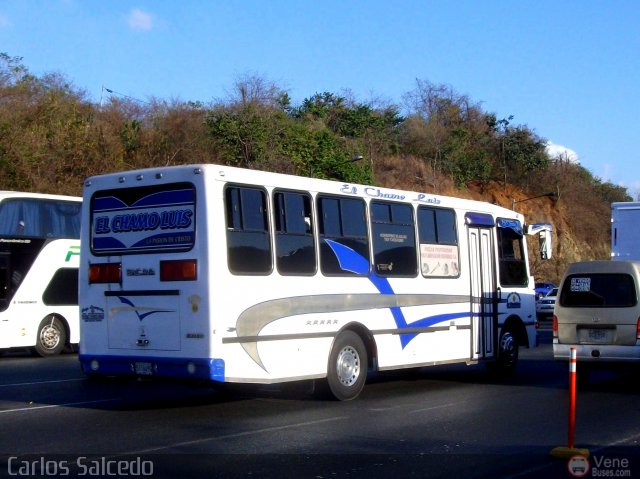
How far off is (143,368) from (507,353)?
7827 millimetres

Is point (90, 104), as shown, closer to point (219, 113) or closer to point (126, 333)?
point (219, 113)

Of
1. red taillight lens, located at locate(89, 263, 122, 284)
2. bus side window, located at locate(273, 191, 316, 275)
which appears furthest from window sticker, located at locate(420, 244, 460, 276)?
red taillight lens, located at locate(89, 263, 122, 284)

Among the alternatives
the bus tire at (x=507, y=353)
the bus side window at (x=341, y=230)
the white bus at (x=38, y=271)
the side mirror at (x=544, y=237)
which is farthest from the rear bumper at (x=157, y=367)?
the white bus at (x=38, y=271)

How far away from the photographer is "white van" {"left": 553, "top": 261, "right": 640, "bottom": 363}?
14.2 metres

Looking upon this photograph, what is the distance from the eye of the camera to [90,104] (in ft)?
139

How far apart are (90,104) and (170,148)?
4332 mm

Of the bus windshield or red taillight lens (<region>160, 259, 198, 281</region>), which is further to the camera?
the bus windshield

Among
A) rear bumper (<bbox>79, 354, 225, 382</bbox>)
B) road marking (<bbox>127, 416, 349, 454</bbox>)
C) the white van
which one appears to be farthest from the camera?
the white van

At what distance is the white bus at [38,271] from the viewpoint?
70.0 ft

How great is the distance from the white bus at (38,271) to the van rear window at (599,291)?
505 inches

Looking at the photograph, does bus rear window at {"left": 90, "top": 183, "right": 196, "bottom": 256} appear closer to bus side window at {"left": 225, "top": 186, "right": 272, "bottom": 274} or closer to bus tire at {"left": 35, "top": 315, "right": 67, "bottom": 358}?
bus side window at {"left": 225, "top": 186, "right": 272, "bottom": 274}

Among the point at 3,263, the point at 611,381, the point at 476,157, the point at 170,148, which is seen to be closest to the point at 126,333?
the point at 611,381

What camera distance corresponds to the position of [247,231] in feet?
37.9

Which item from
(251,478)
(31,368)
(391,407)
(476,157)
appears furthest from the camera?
(476,157)
